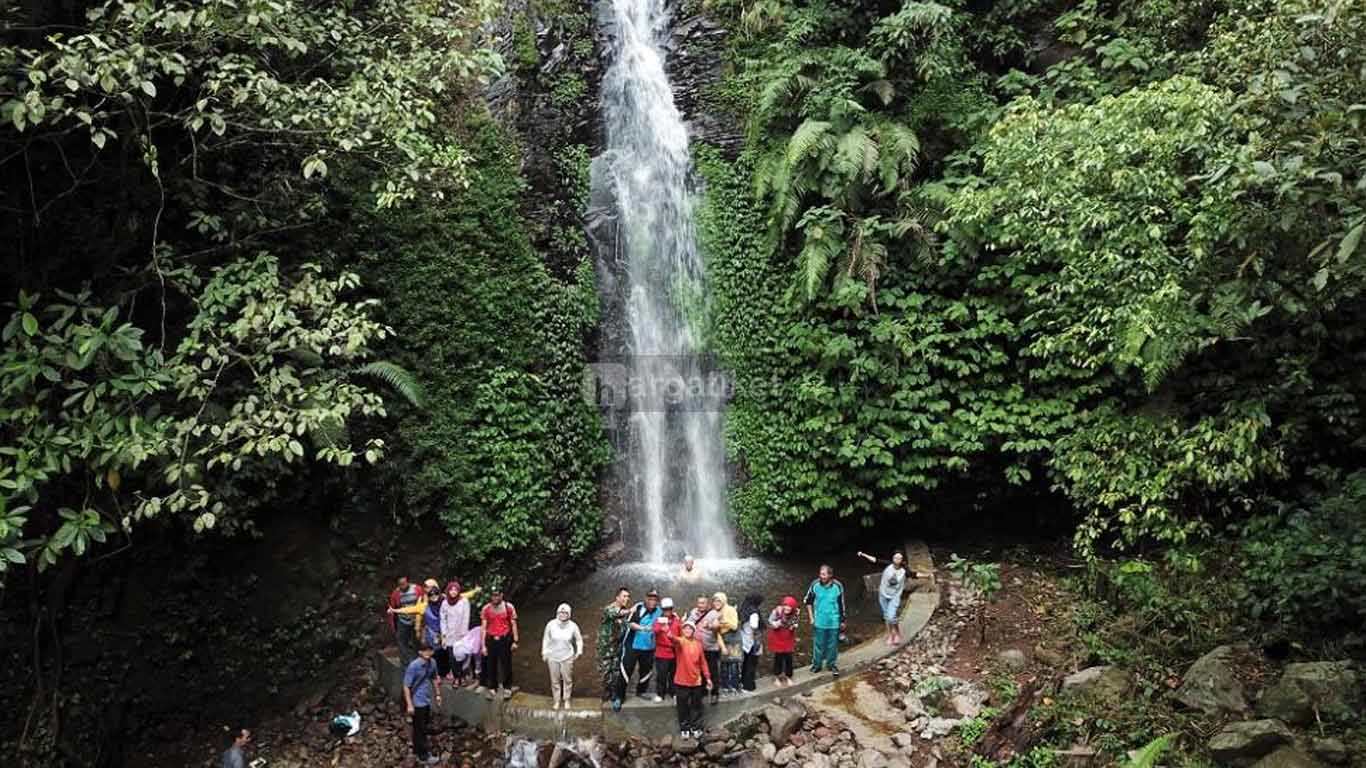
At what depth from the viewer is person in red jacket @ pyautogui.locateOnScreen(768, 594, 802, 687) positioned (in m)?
8.60

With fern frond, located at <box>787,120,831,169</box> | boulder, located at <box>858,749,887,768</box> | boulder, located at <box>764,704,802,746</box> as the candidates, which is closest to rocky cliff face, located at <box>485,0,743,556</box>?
fern frond, located at <box>787,120,831,169</box>

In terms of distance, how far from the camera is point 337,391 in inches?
291

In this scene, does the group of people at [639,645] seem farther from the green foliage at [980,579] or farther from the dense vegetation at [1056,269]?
the dense vegetation at [1056,269]

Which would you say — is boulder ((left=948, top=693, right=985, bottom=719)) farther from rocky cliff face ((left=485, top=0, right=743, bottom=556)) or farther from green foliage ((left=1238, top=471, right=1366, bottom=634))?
rocky cliff face ((left=485, top=0, right=743, bottom=556))

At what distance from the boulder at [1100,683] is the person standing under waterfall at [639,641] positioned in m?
4.05

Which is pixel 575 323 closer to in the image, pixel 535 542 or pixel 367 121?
pixel 535 542

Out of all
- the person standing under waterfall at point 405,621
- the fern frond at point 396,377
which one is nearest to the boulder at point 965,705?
the person standing under waterfall at point 405,621

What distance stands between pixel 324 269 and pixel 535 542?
15.7ft

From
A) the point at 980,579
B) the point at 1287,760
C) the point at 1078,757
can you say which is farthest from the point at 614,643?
the point at 1287,760

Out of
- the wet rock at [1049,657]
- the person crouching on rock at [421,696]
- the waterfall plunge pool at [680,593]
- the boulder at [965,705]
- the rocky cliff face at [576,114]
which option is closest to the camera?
the boulder at [965,705]

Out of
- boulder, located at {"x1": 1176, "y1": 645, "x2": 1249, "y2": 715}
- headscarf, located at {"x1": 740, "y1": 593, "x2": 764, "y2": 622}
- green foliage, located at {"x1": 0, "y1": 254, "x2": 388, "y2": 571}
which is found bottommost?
boulder, located at {"x1": 1176, "y1": 645, "x2": 1249, "y2": 715}

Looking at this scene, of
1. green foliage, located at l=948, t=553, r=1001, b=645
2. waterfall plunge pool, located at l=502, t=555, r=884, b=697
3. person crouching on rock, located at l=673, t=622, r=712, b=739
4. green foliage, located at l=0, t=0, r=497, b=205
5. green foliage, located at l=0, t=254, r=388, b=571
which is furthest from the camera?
green foliage, located at l=948, t=553, r=1001, b=645

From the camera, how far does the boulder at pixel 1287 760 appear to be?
18.8 feet

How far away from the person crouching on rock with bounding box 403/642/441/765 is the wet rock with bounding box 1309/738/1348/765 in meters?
7.58
